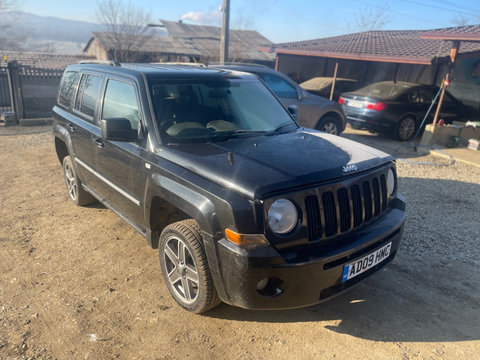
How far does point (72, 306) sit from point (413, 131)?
10.3 m

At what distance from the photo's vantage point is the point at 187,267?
9.98 ft

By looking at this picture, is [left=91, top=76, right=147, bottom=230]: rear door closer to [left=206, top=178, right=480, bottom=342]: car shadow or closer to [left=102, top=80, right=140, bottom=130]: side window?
[left=102, top=80, right=140, bottom=130]: side window

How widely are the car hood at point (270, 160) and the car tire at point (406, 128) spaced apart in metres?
7.60

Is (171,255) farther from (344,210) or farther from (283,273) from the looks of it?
(344,210)

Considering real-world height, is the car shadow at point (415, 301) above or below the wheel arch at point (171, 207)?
below

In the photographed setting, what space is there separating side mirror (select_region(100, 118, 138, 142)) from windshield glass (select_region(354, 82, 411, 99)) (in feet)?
28.8

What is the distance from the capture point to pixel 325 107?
870 centimetres

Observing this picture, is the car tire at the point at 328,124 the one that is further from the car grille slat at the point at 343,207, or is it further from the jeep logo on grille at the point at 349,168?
the jeep logo on grille at the point at 349,168

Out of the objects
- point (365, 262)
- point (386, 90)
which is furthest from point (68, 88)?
point (386, 90)

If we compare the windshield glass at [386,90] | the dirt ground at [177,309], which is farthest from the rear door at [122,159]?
the windshield glass at [386,90]

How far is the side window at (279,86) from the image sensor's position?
8.14m

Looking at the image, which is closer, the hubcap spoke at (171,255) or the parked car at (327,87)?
the hubcap spoke at (171,255)

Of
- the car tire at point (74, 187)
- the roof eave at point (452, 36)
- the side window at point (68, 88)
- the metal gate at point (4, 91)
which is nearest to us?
the side window at point (68, 88)

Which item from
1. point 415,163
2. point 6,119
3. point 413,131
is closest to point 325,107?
point 415,163
